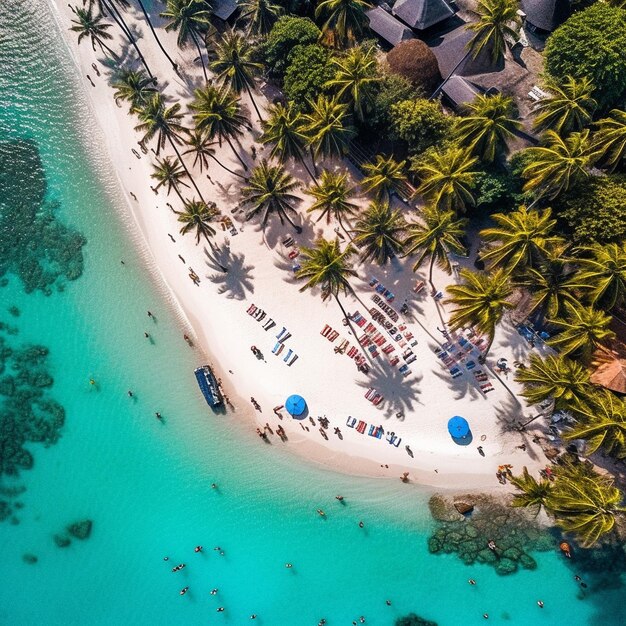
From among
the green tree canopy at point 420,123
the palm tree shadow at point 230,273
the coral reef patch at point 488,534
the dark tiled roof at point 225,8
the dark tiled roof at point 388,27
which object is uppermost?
the dark tiled roof at point 388,27

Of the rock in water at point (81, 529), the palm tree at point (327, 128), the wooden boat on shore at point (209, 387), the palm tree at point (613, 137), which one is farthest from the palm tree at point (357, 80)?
the rock in water at point (81, 529)

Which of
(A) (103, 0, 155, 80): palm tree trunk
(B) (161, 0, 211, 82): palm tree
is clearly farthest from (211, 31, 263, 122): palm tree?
(A) (103, 0, 155, 80): palm tree trunk

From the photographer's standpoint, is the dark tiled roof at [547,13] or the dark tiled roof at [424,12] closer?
the dark tiled roof at [547,13]

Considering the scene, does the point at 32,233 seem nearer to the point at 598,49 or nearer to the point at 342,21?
the point at 342,21

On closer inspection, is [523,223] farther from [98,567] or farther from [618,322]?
[98,567]

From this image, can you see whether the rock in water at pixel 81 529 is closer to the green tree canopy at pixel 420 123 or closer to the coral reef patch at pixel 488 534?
the coral reef patch at pixel 488 534

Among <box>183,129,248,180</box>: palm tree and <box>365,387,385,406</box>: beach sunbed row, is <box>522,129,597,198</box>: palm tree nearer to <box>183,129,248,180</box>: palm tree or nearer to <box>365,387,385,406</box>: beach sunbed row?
<box>365,387,385,406</box>: beach sunbed row
